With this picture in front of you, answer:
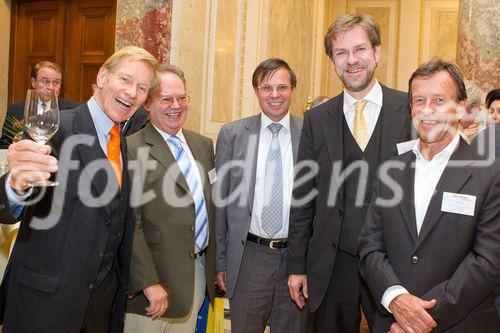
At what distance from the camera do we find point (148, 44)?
17.8 feet

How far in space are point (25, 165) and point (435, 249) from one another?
1497 millimetres

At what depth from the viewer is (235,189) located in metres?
3.15

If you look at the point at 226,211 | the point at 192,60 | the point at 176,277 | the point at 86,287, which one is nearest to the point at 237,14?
the point at 192,60

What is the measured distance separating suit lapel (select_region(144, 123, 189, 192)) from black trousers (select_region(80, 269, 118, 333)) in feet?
1.99

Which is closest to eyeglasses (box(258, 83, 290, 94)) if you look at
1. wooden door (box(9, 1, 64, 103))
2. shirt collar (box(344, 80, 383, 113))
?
shirt collar (box(344, 80, 383, 113))

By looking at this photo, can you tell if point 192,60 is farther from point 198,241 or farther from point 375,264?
point 375,264

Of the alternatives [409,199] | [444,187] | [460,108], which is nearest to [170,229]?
[409,199]

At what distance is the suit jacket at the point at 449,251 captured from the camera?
204 cm

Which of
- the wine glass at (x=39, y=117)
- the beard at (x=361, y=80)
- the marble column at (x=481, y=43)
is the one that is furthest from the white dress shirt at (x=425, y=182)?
the marble column at (x=481, y=43)

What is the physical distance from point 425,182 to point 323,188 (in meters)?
0.57

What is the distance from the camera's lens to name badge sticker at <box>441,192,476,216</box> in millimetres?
2080

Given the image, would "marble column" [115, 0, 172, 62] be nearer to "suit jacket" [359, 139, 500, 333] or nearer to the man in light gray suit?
the man in light gray suit

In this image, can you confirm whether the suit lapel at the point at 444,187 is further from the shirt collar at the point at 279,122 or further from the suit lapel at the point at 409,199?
the shirt collar at the point at 279,122

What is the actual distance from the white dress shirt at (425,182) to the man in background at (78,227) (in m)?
1.14
